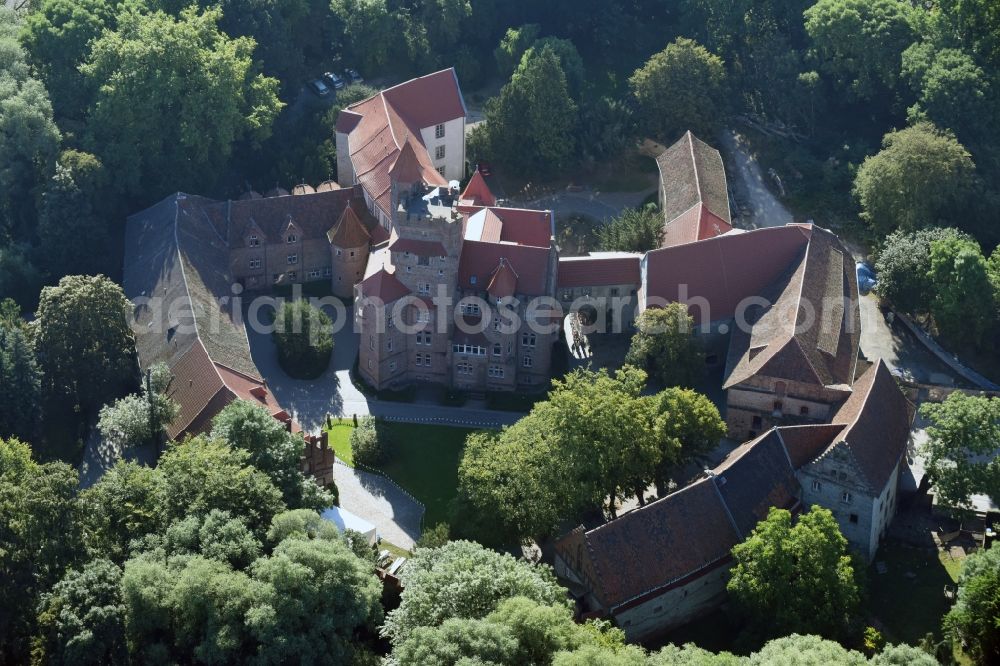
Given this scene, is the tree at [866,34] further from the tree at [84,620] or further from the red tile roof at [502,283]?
the tree at [84,620]

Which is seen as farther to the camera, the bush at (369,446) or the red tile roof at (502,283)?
the red tile roof at (502,283)

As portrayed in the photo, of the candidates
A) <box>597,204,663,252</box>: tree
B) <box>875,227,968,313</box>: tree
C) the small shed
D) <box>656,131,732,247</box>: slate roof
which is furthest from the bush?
<box>875,227,968,313</box>: tree

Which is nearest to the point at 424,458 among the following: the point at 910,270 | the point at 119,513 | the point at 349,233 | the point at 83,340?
the point at 349,233

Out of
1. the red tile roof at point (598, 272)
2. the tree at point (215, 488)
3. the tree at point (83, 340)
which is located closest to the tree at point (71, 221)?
the tree at point (83, 340)

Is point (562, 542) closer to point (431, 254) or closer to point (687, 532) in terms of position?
point (687, 532)

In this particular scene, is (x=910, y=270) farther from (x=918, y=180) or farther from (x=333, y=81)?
(x=333, y=81)

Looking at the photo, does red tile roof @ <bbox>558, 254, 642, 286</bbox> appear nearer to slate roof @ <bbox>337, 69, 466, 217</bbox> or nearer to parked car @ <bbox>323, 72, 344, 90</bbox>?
slate roof @ <bbox>337, 69, 466, 217</bbox>

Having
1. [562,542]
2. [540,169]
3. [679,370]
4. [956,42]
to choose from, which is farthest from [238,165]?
[956,42]
